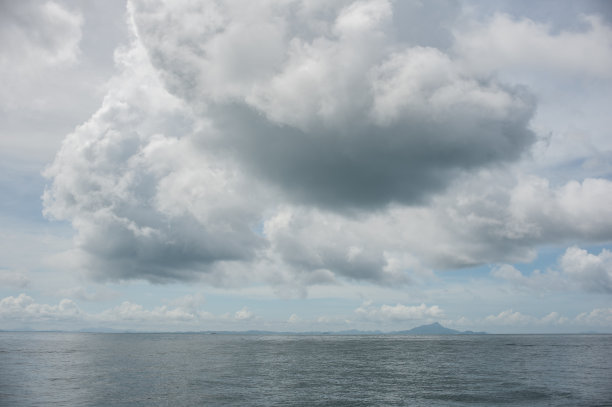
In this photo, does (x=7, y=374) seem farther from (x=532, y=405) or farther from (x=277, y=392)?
(x=532, y=405)

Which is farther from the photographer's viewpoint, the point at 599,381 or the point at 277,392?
the point at 599,381

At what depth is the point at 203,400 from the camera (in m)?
47.5

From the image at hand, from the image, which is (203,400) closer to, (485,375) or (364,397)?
(364,397)

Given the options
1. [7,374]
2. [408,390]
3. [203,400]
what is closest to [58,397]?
[203,400]

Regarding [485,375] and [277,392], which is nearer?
[277,392]

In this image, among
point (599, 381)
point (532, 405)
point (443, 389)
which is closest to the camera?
point (532, 405)

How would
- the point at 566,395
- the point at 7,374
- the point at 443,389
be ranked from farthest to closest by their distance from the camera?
the point at 7,374, the point at 443,389, the point at 566,395

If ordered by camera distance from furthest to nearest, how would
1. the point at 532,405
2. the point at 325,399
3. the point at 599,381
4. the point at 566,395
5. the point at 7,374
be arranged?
1. the point at 7,374
2. the point at 599,381
3. the point at 566,395
4. the point at 325,399
5. the point at 532,405

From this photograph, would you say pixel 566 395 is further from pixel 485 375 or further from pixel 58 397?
pixel 58 397

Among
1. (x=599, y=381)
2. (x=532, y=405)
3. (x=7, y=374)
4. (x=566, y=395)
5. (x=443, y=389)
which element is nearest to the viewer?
(x=532, y=405)

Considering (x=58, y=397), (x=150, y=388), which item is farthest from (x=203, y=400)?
(x=58, y=397)

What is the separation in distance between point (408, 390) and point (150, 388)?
1443 inches

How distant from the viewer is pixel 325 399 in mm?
48438

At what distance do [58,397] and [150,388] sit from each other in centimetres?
1138
